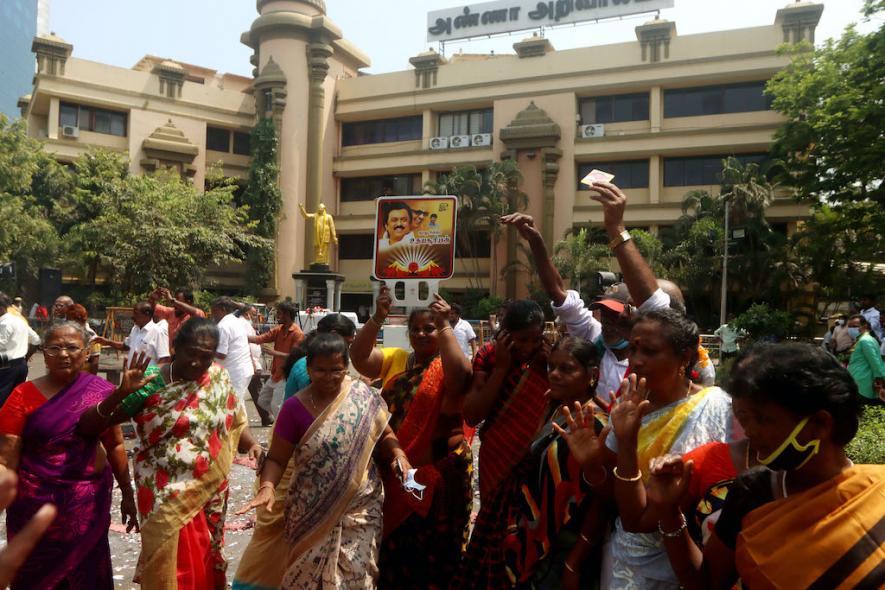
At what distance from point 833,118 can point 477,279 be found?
57.9 ft

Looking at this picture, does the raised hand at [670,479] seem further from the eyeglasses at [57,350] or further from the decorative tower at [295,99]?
the decorative tower at [295,99]

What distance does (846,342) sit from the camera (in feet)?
37.4

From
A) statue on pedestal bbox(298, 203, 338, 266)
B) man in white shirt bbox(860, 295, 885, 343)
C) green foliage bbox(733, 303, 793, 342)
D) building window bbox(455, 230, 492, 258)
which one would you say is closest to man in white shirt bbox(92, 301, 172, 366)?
man in white shirt bbox(860, 295, 885, 343)

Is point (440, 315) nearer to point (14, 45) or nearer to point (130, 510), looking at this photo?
point (130, 510)

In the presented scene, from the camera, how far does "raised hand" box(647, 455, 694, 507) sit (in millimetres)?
1909

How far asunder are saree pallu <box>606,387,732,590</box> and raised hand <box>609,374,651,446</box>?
0.21m

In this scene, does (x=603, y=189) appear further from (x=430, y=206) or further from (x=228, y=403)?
(x=430, y=206)

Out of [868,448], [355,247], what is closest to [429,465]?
[868,448]

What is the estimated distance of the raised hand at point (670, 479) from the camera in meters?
1.91

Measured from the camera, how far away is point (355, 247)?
33719 mm

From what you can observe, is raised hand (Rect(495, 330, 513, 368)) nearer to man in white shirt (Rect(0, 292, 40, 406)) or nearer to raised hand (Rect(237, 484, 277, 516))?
raised hand (Rect(237, 484, 277, 516))

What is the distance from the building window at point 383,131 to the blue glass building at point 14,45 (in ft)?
359

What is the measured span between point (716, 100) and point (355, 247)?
1677cm

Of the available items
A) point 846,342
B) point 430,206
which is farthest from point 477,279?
point 430,206
